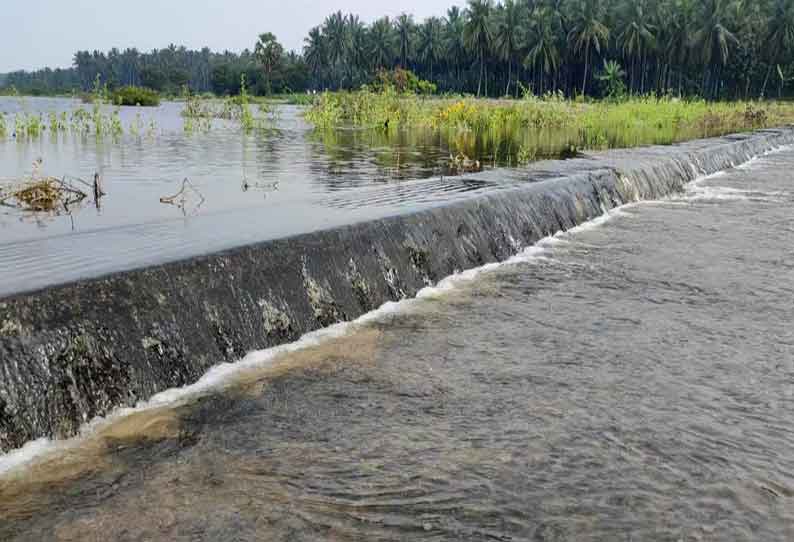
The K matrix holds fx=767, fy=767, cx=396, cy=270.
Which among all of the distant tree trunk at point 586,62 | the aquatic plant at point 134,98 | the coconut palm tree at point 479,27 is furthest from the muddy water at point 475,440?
the coconut palm tree at point 479,27

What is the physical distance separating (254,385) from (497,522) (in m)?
1.92

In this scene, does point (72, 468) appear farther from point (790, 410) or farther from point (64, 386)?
point (790, 410)

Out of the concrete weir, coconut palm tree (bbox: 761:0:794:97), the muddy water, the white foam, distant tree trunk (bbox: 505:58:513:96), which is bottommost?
the muddy water

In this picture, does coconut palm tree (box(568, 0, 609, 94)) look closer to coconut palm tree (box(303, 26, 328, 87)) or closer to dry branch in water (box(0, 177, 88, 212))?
coconut palm tree (box(303, 26, 328, 87))

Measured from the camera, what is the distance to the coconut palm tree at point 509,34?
71188 millimetres

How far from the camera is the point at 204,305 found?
4.84 metres

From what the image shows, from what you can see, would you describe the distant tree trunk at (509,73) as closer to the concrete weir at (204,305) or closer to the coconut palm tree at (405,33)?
the coconut palm tree at (405,33)

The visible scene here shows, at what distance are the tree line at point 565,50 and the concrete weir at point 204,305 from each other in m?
45.3

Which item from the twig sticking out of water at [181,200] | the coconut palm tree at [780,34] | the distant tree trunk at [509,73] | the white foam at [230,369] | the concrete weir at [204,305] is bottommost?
the white foam at [230,369]

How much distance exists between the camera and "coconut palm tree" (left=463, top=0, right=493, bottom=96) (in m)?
71.2

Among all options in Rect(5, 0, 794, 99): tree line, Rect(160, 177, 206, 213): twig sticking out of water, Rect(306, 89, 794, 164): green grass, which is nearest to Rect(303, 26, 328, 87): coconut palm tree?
Rect(5, 0, 794, 99): tree line

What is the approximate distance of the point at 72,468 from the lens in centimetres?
356

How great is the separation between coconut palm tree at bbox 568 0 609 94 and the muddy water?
6389cm

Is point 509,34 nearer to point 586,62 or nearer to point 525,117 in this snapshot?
point 586,62
